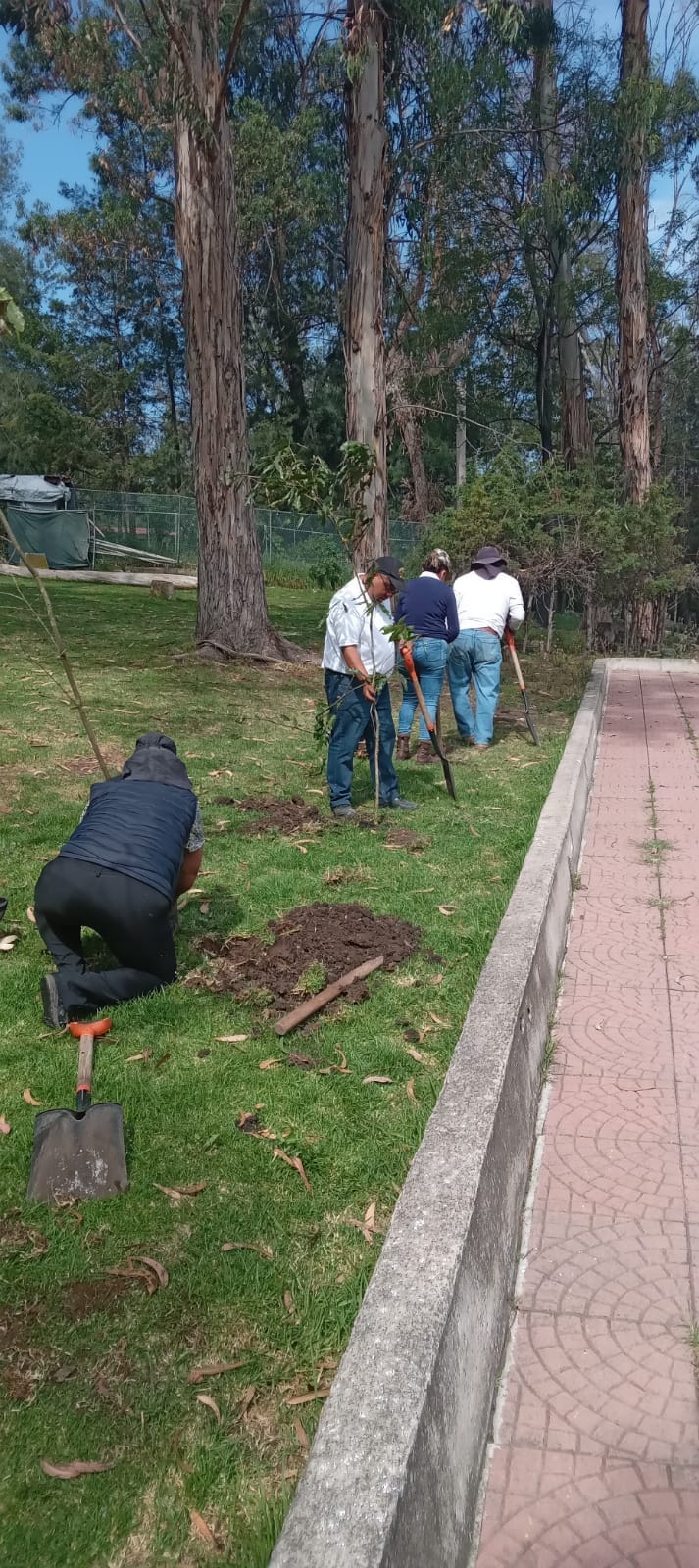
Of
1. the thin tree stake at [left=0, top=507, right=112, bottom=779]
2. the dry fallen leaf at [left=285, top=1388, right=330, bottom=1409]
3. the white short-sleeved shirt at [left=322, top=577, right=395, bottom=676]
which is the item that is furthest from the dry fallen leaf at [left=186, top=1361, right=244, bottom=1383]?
the white short-sleeved shirt at [left=322, top=577, right=395, bottom=676]

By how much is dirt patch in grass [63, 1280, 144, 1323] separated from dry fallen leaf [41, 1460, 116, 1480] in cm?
44

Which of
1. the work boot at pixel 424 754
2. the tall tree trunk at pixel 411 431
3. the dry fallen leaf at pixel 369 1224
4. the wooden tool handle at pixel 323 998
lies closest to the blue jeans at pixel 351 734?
the work boot at pixel 424 754

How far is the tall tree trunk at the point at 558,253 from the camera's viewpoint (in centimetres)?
2134

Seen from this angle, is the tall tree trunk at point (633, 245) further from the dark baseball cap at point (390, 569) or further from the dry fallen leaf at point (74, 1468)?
the dry fallen leaf at point (74, 1468)

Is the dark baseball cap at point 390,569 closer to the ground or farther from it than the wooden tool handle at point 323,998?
farther from it

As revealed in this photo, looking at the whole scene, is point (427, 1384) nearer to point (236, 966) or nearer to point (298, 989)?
point (298, 989)

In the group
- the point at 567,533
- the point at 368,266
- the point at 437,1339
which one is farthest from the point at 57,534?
the point at 437,1339

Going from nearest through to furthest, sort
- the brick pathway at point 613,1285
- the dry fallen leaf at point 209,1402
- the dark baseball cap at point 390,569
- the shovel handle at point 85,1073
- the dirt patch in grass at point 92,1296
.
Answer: the brick pathway at point 613,1285 → the dry fallen leaf at point 209,1402 → the dirt patch in grass at point 92,1296 → the shovel handle at point 85,1073 → the dark baseball cap at point 390,569

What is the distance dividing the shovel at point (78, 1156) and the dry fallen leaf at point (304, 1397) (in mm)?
923

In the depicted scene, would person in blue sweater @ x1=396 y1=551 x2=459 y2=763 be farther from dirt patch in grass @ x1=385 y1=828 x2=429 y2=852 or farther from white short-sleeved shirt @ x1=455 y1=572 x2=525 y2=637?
dirt patch in grass @ x1=385 y1=828 x2=429 y2=852

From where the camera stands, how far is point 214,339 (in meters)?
13.2

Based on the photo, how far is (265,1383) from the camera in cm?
260

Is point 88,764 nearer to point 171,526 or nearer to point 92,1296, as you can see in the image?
point 92,1296

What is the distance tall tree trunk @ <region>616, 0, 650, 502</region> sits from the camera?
19406mm
